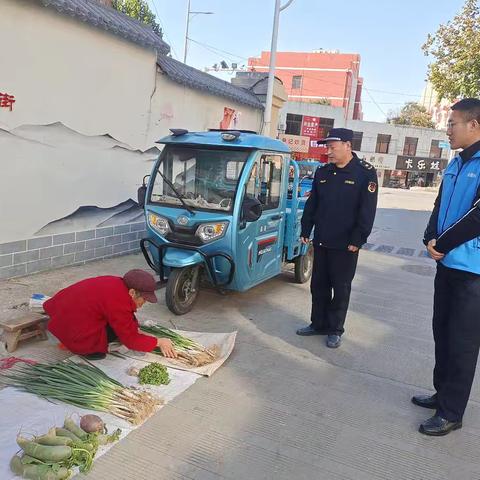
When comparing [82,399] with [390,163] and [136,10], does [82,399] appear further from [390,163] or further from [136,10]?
[390,163]

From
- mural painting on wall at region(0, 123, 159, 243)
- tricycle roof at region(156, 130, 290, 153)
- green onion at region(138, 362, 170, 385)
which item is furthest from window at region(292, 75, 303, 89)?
green onion at region(138, 362, 170, 385)

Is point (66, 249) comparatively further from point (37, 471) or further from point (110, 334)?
point (37, 471)

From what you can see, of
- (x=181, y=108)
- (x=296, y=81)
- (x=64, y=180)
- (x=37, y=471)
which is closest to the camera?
(x=37, y=471)

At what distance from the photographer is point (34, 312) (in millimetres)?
4215

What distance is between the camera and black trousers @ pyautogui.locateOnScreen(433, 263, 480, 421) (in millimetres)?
3105

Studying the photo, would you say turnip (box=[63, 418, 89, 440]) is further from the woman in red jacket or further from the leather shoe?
the leather shoe

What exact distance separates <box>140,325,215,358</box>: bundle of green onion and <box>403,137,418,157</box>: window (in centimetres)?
4497

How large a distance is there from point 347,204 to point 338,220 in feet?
0.56

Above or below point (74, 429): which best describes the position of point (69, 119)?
above

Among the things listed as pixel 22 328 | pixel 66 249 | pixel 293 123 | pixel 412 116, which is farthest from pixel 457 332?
pixel 412 116

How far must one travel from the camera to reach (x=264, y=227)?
5434 mm

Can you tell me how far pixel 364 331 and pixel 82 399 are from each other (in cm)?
327

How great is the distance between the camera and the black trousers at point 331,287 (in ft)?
15.0

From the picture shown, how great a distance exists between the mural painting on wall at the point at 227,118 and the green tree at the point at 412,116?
50464 mm
